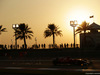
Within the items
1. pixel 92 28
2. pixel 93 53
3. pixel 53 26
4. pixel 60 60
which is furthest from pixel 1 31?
pixel 60 60

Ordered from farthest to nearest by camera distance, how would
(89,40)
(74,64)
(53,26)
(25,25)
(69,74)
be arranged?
(53,26)
(25,25)
(89,40)
(74,64)
(69,74)

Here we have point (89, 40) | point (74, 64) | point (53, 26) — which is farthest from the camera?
point (53, 26)

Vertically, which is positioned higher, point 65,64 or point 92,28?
point 92,28

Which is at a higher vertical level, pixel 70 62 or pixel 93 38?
pixel 93 38

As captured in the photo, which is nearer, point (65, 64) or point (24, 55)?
point (65, 64)

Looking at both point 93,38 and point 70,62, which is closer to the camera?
point 70,62

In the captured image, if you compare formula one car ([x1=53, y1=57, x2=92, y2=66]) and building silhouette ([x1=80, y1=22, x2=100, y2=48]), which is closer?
formula one car ([x1=53, y1=57, x2=92, y2=66])

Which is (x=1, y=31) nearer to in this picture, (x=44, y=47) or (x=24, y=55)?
(x=44, y=47)

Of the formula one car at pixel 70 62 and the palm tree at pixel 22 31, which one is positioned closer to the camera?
the formula one car at pixel 70 62

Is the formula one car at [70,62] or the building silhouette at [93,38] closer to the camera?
the formula one car at [70,62]

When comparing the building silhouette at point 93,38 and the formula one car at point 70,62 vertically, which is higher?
the building silhouette at point 93,38

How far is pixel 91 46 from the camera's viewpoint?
59.4 m

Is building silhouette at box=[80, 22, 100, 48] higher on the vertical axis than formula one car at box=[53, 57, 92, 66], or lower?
higher

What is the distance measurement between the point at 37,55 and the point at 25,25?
32.2 m
